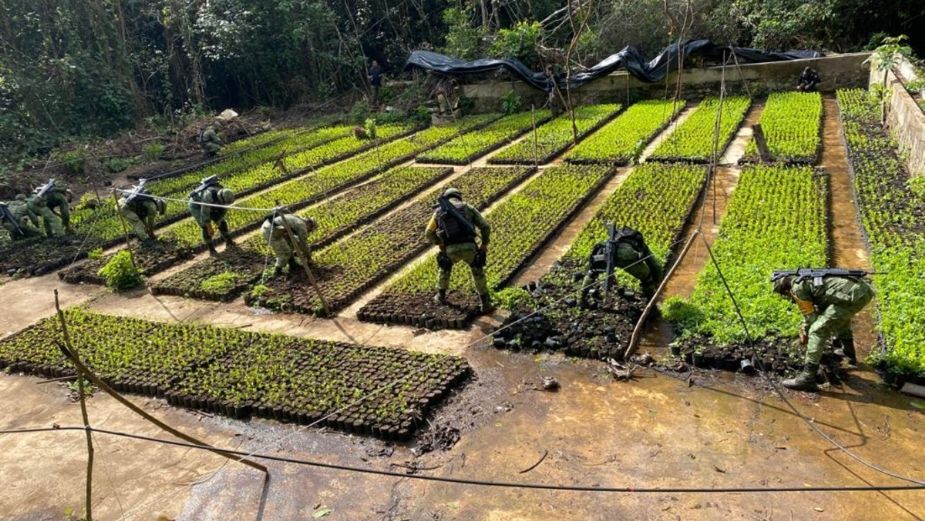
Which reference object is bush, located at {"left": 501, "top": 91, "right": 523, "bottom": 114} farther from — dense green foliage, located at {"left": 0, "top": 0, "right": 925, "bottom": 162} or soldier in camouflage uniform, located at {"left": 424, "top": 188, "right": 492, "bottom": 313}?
soldier in camouflage uniform, located at {"left": 424, "top": 188, "right": 492, "bottom": 313}

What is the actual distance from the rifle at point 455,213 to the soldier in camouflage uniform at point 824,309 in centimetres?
392

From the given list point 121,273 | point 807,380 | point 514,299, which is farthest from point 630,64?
point 121,273

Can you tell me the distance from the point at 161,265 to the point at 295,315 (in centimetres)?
404

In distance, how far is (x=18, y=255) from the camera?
43.2 ft

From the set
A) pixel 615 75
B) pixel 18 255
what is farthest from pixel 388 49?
pixel 18 255

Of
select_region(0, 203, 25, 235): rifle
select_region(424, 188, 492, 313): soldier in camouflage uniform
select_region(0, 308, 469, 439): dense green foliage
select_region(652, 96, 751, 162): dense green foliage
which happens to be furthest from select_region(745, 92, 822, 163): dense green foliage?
select_region(0, 203, 25, 235): rifle

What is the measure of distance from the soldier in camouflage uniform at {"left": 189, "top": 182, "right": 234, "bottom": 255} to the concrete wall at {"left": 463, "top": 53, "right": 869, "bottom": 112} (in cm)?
1329

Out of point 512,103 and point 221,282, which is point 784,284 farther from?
point 512,103

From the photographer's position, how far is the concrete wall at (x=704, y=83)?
65.4 ft

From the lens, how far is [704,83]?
21500 millimetres

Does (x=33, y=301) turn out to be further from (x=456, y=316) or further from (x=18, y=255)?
(x=456, y=316)

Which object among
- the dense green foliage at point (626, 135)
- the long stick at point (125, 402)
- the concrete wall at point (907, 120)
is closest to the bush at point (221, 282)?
the long stick at point (125, 402)

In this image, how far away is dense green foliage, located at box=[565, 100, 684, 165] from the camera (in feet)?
51.3

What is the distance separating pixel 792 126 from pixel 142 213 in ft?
52.5
